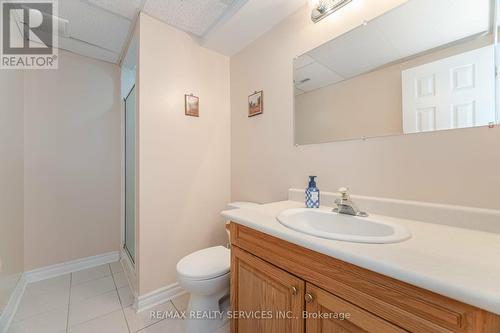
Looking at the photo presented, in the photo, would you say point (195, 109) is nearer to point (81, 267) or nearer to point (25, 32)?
point (25, 32)

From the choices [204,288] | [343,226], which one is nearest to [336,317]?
[343,226]

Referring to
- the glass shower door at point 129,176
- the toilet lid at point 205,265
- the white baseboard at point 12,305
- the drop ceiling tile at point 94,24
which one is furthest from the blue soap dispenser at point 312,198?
the white baseboard at point 12,305

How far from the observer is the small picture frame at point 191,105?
1.73 m

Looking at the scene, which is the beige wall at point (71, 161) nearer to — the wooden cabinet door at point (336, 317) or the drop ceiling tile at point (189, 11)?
the drop ceiling tile at point (189, 11)

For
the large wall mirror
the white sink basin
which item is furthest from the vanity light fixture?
the white sink basin

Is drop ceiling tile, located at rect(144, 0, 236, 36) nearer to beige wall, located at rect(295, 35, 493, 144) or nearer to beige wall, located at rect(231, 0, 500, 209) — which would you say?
beige wall, located at rect(231, 0, 500, 209)

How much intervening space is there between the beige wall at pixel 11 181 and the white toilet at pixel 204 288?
1.21 metres

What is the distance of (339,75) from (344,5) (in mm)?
388

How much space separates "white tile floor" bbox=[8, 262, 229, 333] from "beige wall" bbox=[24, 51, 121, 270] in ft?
1.13

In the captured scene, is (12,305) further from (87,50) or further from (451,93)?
(451,93)

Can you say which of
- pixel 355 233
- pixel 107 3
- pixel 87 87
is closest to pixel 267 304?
pixel 355 233

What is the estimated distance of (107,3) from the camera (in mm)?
1428

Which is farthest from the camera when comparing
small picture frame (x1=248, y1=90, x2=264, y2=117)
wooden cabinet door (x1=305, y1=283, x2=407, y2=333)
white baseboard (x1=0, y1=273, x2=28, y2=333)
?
small picture frame (x1=248, y1=90, x2=264, y2=117)

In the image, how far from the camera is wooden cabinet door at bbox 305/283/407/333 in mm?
546
